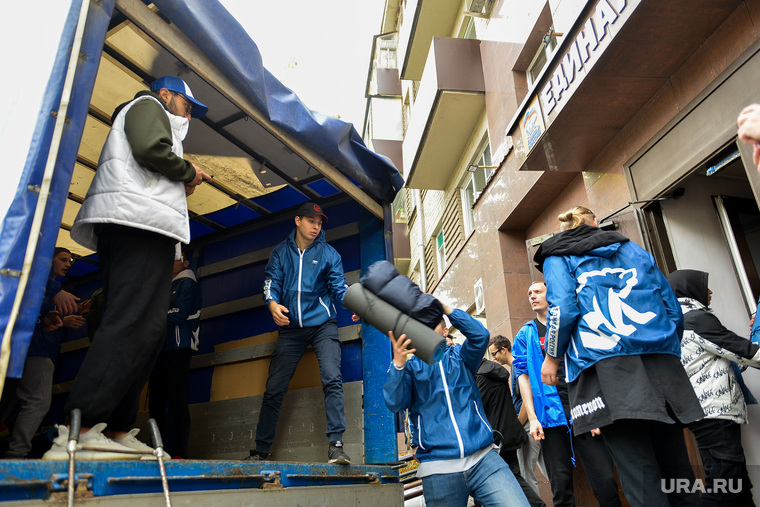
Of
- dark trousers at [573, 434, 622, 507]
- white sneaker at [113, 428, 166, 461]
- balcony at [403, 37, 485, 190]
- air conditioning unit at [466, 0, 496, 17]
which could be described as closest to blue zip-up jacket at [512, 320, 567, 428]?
dark trousers at [573, 434, 622, 507]

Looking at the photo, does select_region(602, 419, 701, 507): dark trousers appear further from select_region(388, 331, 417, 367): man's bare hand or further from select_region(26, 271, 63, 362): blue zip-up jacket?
select_region(26, 271, 63, 362): blue zip-up jacket

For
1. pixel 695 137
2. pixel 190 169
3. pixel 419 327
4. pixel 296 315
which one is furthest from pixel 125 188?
pixel 695 137

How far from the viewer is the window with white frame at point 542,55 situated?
7.81 m

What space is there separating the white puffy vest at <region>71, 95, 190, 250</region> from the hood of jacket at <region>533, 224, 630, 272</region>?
2085 mm

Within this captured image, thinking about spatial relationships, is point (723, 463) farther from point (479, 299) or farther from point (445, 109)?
point (445, 109)

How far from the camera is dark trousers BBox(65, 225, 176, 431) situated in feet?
7.73

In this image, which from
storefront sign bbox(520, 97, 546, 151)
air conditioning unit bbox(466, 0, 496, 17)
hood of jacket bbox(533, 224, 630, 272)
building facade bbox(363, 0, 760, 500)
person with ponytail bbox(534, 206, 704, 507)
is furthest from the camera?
air conditioning unit bbox(466, 0, 496, 17)

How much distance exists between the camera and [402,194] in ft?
68.2

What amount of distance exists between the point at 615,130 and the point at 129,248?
5330 millimetres

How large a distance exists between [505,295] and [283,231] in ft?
14.1

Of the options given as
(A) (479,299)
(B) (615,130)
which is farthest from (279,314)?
(A) (479,299)

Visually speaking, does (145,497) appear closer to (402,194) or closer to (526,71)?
(526,71)

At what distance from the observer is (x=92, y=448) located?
2139mm

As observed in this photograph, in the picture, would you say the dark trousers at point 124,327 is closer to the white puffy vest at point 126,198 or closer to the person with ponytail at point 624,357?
the white puffy vest at point 126,198
